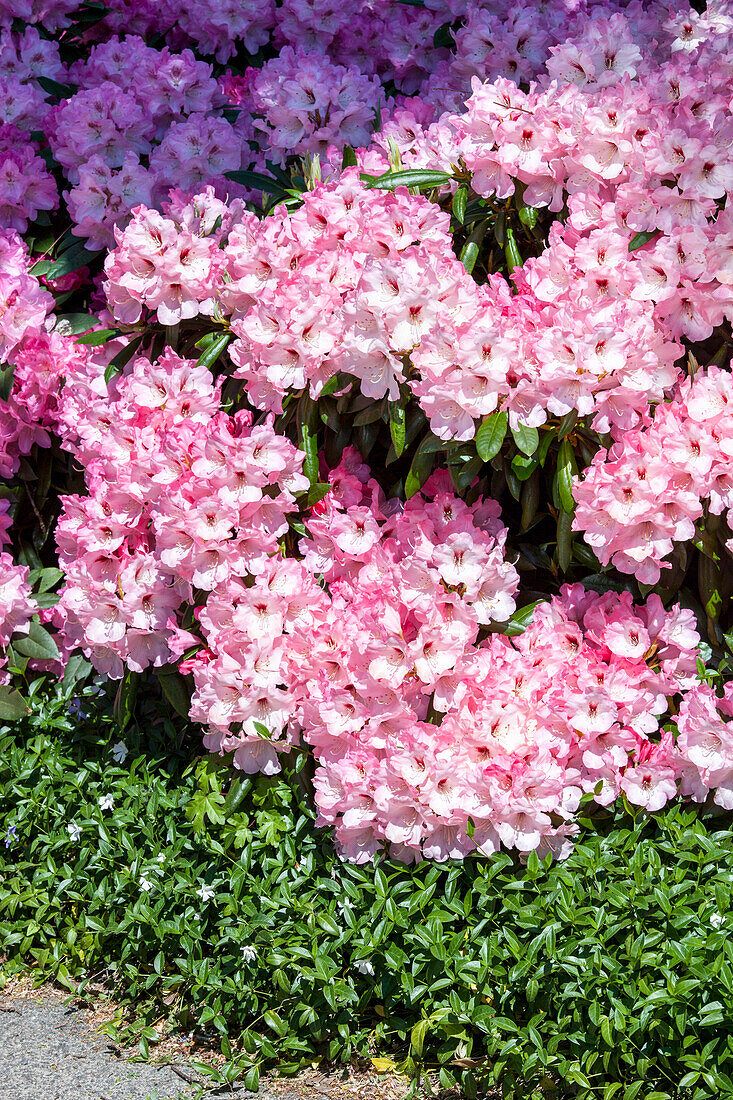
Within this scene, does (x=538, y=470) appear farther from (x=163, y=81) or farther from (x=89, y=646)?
(x=163, y=81)

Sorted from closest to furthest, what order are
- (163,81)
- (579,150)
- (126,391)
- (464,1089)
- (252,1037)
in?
(464,1089), (252,1037), (579,150), (126,391), (163,81)

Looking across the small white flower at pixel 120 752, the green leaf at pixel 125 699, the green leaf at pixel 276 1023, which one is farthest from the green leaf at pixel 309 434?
the green leaf at pixel 276 1023

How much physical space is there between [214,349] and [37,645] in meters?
0.94

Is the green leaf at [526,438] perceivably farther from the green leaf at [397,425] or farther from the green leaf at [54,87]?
the green leaf at [54,87]

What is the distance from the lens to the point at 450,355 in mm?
2164

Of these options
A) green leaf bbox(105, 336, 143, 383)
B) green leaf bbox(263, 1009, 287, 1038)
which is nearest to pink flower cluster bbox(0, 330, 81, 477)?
green leaf bbox(105, 336, 143, 383)

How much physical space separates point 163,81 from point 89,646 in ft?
5.28

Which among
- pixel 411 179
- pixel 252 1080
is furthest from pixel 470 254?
pixel 252 1080

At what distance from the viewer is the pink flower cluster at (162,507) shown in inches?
92.0

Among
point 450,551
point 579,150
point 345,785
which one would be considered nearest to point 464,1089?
point 345,785

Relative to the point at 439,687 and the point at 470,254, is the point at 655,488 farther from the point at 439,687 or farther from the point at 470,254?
the point at 470,254

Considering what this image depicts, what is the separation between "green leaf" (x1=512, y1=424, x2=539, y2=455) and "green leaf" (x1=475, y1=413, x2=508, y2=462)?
0.03 m

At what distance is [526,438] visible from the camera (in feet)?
7.16

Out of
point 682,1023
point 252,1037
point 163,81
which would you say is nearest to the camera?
point 682,1023
